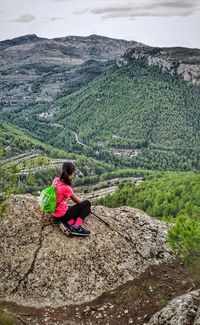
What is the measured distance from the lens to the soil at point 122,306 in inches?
614

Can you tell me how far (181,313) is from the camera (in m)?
14.0

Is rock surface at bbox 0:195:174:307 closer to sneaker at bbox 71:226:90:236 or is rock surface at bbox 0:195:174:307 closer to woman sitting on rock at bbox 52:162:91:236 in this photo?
sneaker at bbox 71:226:90:236

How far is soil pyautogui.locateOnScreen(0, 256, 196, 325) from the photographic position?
15.6 metres

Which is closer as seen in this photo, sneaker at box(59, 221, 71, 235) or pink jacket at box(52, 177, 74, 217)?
pink jacket at box(52, 177, 74, 217)

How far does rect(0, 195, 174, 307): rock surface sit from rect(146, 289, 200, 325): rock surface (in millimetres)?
3314

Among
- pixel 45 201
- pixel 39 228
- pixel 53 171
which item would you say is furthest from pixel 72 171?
pixel 53 171

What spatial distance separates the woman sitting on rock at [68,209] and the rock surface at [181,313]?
5.42 m

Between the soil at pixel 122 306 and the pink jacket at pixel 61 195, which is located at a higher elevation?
the pink jacket at pixel 61 195

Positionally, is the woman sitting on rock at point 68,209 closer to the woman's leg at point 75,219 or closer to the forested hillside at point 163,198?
the woman's leg at point 75,219

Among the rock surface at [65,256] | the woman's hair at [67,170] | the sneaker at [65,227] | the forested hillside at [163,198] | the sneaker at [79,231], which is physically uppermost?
the woman's hair at [67,170]

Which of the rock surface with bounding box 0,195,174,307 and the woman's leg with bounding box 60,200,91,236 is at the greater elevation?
the woman's leg with bounding box 60,200,91,236

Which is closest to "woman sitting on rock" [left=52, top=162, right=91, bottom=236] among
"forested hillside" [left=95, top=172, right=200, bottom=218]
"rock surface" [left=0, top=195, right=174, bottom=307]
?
"rock surface" [left=0, top=195, right=174, bottom=307]

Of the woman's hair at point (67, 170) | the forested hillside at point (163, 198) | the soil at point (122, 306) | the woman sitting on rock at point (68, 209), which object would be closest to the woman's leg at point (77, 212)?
the woman sitting on rock at point (68, 209)

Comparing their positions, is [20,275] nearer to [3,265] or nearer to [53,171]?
[3,265]
